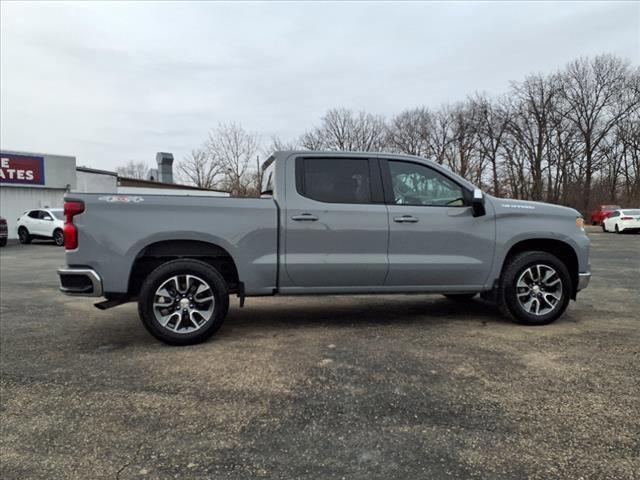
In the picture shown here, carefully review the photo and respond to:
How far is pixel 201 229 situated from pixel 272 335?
53.6 inches

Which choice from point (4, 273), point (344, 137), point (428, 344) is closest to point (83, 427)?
point (428, 344)

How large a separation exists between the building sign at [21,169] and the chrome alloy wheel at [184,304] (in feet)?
80.5

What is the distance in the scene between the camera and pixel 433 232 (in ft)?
16.1

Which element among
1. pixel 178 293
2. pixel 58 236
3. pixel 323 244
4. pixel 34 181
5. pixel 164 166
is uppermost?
A: pixel 164 166

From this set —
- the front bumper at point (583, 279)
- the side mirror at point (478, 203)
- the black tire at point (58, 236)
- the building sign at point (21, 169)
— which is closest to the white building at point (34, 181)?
the building sign at point (21, 169)

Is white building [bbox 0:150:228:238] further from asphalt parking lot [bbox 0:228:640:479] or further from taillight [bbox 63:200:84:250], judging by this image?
asphalt parking lot [bbox 0:228:640:479]

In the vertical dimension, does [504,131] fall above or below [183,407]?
above

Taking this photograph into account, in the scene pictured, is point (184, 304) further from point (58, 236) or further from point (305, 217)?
point (58, 236)

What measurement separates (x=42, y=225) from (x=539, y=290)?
22.2 meters

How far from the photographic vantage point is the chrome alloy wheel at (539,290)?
16.5 feet

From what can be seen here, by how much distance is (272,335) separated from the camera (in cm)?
483

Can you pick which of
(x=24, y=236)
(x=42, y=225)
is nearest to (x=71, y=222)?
(x=42, y=225)

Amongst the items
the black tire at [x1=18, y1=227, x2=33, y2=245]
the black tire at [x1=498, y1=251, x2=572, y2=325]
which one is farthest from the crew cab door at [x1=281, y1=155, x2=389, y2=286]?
the black tire at [x1=18, y1=227, x2=33, y2=245]

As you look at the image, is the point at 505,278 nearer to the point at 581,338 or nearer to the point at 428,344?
the point at 581,338
